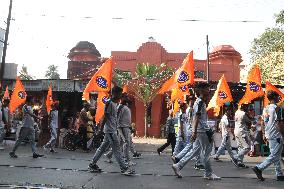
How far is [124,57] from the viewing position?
29781mm

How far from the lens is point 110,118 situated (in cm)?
758

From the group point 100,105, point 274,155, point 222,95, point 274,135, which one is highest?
point 222,95

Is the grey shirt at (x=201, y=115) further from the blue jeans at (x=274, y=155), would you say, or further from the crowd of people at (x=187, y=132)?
the blue jeans at (x=274, y=155)

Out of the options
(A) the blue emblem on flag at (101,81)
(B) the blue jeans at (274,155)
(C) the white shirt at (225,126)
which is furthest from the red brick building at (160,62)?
(B) the blue jeans at (274,155)

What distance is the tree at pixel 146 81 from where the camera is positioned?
86.6 ft

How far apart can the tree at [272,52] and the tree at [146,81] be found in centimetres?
882

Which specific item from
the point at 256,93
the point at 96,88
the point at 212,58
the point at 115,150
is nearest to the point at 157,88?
the point at 212,58

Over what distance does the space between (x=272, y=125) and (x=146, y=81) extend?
19.7m

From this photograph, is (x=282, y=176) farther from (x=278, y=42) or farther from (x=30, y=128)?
(x=278, y=42)

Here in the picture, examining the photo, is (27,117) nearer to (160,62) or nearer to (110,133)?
(110,133)

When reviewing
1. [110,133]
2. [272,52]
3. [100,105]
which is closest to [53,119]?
[100,105]

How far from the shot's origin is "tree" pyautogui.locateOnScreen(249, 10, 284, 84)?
1125 inches

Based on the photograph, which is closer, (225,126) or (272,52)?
(225,126)

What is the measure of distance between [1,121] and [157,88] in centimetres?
1542
